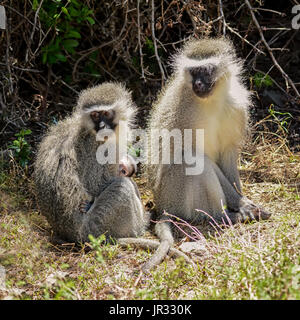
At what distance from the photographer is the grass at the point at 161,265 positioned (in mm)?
3680

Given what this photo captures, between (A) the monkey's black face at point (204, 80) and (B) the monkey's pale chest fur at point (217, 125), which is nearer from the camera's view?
(A) the monkey's black face at point (204, 80)

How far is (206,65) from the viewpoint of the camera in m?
5.26

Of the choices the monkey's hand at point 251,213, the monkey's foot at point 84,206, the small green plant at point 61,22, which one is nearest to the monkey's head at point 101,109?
the monkey's foot at point 84,206

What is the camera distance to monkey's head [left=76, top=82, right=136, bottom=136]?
17.1 ft

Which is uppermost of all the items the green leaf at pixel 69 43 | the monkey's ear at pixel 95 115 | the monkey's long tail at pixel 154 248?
the green leaf at pixel 69 43

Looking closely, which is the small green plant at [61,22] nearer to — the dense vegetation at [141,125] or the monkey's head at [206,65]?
the dense vegetation at [141,125]

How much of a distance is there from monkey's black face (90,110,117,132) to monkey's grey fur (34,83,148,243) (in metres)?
0.05

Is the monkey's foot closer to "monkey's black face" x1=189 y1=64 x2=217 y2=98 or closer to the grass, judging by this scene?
the grass

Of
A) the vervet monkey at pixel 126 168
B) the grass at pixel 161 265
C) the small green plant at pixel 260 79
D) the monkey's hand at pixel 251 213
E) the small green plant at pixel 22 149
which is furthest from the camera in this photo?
the small green plant at pixel 260 79

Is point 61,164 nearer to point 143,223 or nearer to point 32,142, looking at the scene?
point 143,223

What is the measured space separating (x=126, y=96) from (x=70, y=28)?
2012 mm

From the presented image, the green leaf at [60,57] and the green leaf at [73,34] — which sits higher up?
the green leaf at [73,34]

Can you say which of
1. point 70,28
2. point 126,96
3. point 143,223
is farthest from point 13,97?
point 143,223

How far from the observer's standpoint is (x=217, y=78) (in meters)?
5.32
